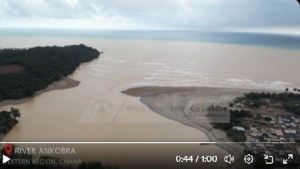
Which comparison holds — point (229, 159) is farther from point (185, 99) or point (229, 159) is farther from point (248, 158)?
point (185, 99)

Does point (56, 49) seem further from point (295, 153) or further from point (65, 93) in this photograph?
point (295, 153)

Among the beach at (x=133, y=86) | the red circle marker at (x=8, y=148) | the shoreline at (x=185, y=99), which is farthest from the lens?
the shoreline at (x=185, y=99)

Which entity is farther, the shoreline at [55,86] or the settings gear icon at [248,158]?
the shoreline at [55,86]
